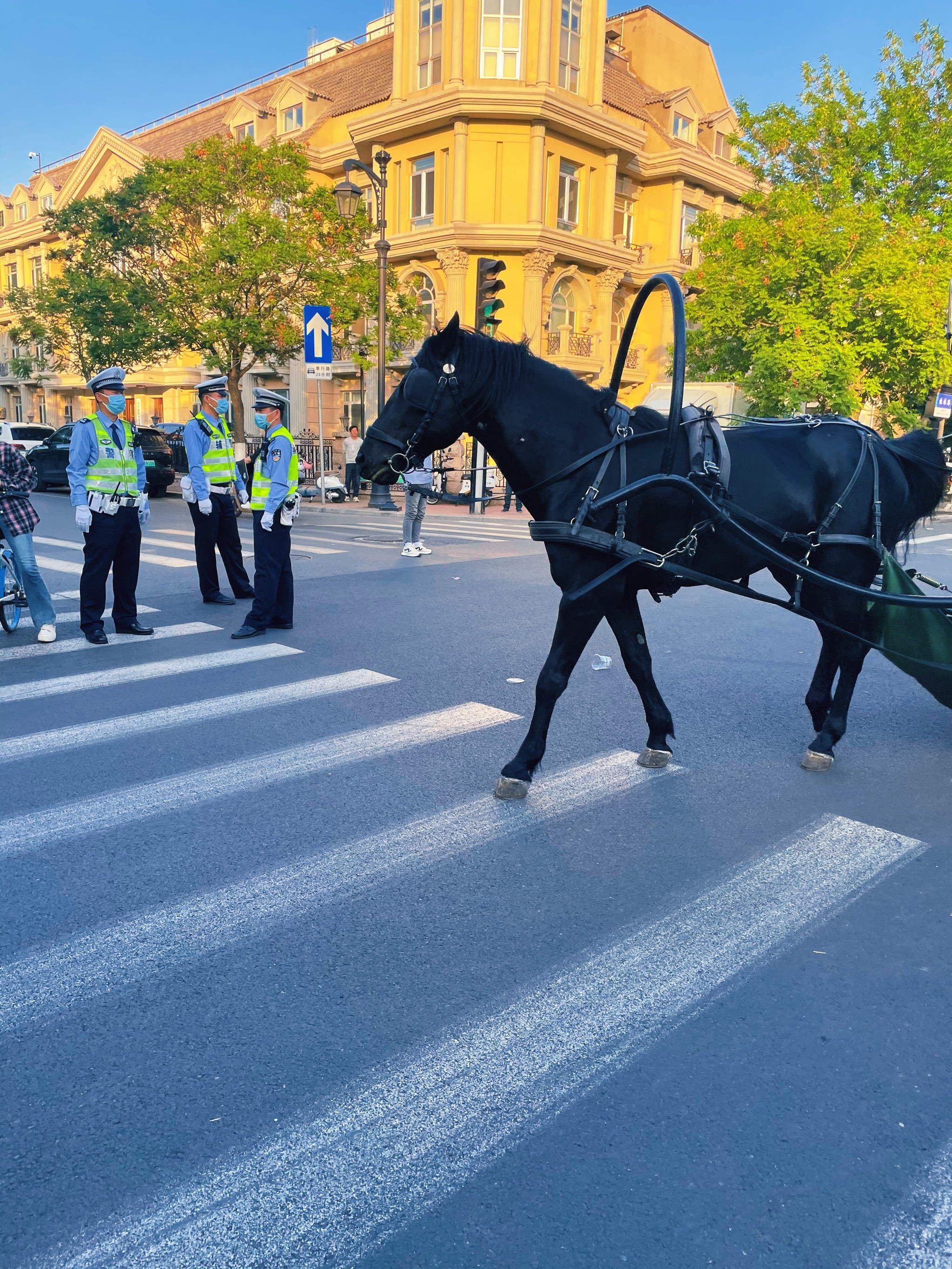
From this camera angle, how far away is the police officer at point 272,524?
26.8 feet

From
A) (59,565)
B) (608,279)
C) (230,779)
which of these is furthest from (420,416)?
(608,279)

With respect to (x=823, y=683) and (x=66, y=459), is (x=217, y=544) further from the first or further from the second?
(x=66, y=459)

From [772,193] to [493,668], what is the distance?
79.5 ft

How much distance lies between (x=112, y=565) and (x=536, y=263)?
25.7 m

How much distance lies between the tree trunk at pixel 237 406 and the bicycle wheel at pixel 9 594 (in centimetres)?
1673

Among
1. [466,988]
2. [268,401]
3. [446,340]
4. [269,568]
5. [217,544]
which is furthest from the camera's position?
[217,544]

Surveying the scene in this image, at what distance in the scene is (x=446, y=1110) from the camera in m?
2.54

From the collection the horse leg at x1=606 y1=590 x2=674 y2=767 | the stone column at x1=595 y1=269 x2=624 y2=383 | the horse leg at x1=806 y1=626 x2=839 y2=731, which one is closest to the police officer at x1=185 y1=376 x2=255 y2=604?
the horse leg at x1=606 y1=590 x2=674 y2=767

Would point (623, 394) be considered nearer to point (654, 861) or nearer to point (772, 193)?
point (772, 193)

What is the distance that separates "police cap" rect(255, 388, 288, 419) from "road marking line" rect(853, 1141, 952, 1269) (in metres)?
7.58

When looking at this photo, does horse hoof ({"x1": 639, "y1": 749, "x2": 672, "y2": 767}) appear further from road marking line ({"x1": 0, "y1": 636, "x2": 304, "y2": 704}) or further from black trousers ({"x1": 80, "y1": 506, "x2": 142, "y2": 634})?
black trousers ({"x1": 80, "y1": 506, "x2": 142, "y2": 634})

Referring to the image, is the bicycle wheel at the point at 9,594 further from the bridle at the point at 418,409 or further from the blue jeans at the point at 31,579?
the bridle at the point at 418,409

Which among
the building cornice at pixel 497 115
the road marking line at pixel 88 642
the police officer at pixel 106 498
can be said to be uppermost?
the building cornice at pixel 497 115

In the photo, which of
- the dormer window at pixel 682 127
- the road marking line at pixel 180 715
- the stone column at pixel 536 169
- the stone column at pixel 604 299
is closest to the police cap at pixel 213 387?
the road marking line at pixel 180 715
